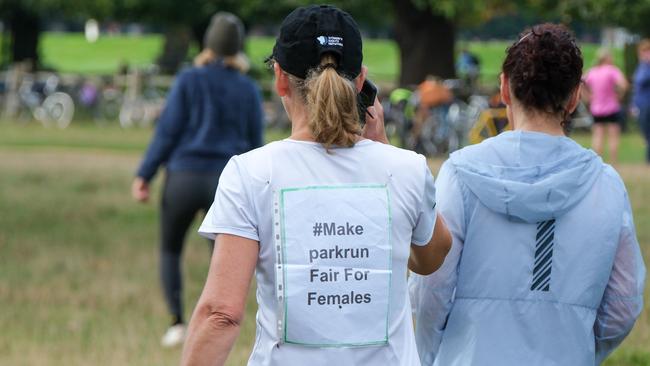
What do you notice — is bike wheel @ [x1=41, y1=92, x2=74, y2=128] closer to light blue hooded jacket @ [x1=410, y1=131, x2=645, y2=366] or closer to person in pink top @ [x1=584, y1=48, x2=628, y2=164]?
person in pink top @ [x1=584, y1=48, x2=628, y2=164]

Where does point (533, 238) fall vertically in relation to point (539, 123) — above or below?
below

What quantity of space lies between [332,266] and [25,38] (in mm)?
44133

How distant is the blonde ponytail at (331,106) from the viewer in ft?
10.6

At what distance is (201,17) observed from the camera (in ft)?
138

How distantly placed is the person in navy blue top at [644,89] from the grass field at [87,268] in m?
0.74

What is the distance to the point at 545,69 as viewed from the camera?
145 inches

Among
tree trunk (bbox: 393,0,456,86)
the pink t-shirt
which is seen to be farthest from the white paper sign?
tree trunk (bbox: 393,0,456,86)

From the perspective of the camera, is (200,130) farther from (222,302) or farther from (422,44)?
(422,44)

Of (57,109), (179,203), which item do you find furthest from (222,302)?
(57,109)

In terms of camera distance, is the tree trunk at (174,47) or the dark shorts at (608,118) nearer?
the dark shorts at (608,118)

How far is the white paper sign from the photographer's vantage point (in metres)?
3.24

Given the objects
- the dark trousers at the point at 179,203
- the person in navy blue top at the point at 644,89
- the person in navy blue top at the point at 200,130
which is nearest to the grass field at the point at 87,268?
the dark trousers at the point at 179,203

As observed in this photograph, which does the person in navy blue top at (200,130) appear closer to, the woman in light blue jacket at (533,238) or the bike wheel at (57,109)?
the woman in light blue jacket at (533,238)

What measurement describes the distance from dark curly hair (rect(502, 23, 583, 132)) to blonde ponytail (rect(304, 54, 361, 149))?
0.62m
